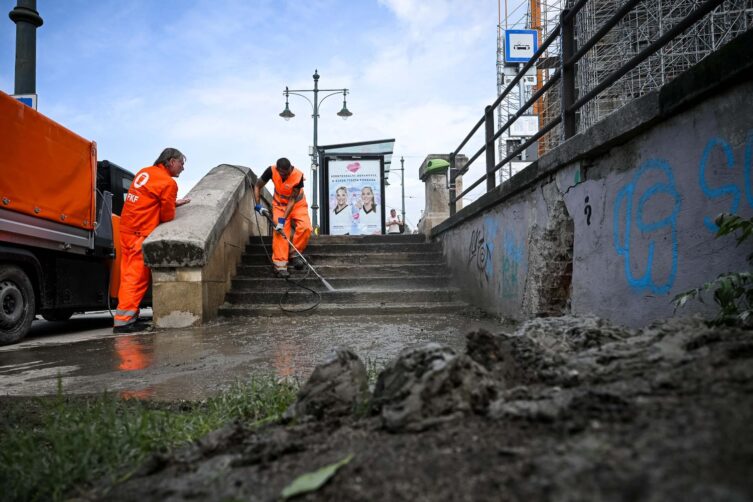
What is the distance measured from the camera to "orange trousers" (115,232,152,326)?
571cm

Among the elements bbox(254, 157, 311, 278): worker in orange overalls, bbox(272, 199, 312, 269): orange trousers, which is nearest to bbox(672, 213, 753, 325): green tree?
bbox(272, 199, 312, 269): orange trousers

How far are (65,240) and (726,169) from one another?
6.40m

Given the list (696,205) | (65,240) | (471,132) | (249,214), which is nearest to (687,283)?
(696,205)

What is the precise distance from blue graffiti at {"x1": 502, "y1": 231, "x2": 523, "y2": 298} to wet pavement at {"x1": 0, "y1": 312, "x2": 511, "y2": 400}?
435 mm

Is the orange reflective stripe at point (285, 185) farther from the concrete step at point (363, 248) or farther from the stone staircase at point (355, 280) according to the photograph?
the concrete step at point (363, 248)

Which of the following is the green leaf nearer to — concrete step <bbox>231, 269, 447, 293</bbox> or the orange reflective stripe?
concrete step <bbox>231, 269, 447, 293</bbox>

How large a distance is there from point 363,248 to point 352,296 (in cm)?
194

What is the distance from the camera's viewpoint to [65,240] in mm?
5527

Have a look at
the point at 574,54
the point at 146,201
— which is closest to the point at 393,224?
the point at 146,201

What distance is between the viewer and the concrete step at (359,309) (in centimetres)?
626

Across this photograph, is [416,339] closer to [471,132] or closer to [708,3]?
[708,3]

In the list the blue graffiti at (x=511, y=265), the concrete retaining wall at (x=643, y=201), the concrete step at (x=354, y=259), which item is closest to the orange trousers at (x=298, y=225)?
the concrete step at (x=354, y=259)

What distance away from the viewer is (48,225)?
17.3 ft

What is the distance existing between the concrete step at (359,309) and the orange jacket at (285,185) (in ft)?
6.84
